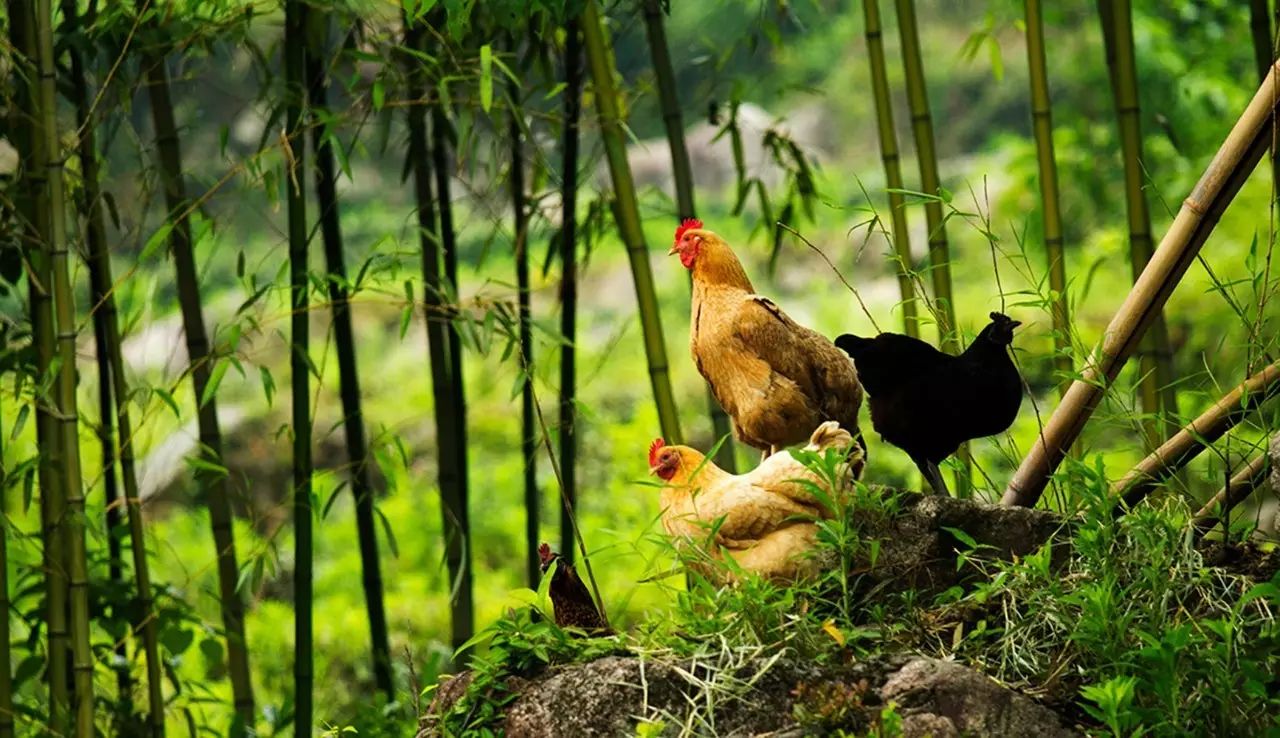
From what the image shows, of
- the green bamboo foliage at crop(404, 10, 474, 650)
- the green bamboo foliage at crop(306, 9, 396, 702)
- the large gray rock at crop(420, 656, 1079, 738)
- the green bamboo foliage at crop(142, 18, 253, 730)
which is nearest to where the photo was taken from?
the large gray rock at crop(420, 656, 1079, 738)

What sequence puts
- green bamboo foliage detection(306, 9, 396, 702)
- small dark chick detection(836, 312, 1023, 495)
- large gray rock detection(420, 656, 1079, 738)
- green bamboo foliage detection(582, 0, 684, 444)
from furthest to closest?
green bamboo foliage detection(306, 9, 396, 702) < green bamboo foliage detection(582, 0, 684, 444) < small dark chick detection(836, 312, 1023, 495) < large gray rock detection(420, 656, 1079, 738)

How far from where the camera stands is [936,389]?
1.95m

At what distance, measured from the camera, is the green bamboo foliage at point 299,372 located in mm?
2510

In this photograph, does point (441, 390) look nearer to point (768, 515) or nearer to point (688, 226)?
point (688, 226)

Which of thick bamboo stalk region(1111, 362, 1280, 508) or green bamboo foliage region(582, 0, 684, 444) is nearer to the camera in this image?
thick bamboo stalk region(1111, 362, 1280, 508)

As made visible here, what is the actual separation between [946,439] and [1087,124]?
4.63 meters

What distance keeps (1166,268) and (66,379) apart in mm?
1645

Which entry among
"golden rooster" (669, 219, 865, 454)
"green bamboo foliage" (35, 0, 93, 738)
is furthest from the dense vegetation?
"golden rooster" (669, 219, 865, 454)

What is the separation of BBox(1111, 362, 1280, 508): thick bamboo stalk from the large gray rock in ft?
1.19

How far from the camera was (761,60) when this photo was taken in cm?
912

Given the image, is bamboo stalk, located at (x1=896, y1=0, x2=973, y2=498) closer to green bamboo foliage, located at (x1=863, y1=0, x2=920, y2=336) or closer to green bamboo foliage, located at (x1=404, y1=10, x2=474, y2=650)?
green bamboo foliage, located at (x1=863, y1=0, x2=920, y2=336)

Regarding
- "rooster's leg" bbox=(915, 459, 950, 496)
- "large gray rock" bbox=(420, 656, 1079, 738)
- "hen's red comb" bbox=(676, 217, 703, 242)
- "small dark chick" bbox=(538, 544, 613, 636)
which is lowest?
"large gray rock" bbox=(420, 656, 1079, 738)

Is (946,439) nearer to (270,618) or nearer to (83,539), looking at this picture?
(83,539)

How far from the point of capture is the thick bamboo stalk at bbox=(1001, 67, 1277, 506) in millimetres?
1968
